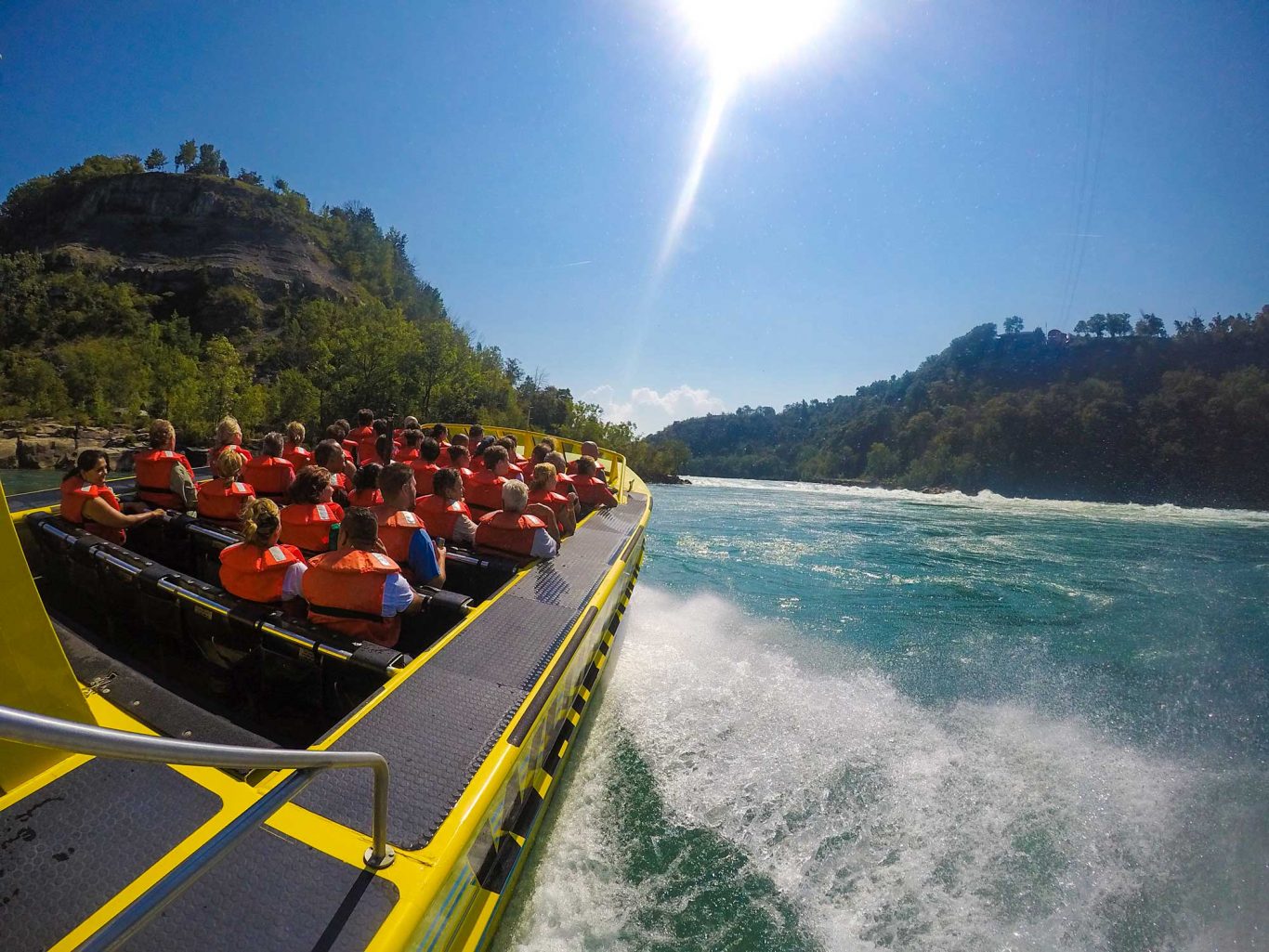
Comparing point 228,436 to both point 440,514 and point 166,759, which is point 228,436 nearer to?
point 440,514

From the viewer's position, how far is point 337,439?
722cm

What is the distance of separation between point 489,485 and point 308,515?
2.09 meters

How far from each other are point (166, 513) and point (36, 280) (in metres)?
83.0

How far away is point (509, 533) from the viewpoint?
4.20m

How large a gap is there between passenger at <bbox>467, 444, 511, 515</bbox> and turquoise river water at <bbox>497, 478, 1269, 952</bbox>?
207 cm

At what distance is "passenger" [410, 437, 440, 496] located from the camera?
615cm

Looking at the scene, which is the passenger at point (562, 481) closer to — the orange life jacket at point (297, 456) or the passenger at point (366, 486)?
the passenger at point (366, 486)

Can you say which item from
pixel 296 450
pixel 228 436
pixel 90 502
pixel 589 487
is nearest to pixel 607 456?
pixel 589 487

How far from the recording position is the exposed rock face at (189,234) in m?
71.1

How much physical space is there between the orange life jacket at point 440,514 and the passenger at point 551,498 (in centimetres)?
68

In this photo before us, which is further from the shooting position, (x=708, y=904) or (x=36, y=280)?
(x=36, y=280)

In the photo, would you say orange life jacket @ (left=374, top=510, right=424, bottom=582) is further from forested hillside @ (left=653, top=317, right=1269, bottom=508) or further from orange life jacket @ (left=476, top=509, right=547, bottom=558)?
forested hillside @ (left=653, top=317, right=1269, bottom=508)

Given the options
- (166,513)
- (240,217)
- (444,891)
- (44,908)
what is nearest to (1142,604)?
(444,891)

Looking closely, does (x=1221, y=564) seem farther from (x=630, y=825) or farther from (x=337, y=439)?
(x=337, y=439)
